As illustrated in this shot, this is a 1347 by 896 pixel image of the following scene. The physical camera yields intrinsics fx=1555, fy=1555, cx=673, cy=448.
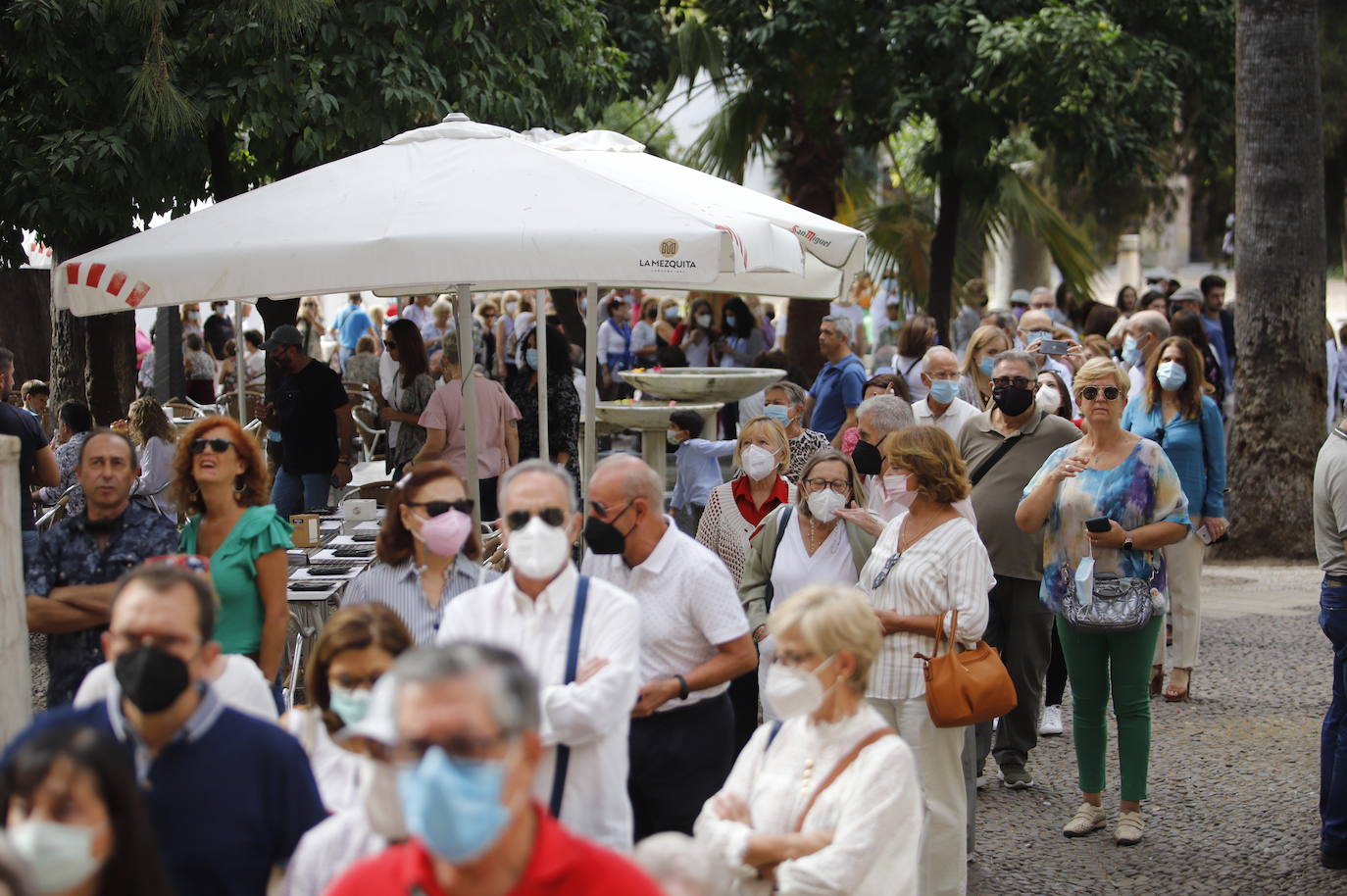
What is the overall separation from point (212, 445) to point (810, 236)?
135 inches

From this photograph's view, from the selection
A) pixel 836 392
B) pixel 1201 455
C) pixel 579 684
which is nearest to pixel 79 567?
pixel 579 684

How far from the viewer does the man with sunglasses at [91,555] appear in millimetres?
4930

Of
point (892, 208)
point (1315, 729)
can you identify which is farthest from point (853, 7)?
point (1315, 729)

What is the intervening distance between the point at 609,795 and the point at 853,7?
13706 mm

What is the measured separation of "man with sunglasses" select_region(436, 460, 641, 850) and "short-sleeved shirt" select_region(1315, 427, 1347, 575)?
3113mm

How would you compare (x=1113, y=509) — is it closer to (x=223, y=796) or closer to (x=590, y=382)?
(x=590, y=382)

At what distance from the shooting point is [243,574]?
16.6ft

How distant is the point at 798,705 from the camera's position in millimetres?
3801

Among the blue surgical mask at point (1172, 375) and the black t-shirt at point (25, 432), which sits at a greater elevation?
the blue surgical mask at point (1172, 375)

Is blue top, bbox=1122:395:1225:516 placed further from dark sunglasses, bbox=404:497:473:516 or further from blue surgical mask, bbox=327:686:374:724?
blue surgical mask, bbox=327:686:374:724

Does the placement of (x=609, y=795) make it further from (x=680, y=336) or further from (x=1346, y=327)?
(x=680, y=336)

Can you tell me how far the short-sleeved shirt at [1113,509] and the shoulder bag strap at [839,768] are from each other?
102 inches

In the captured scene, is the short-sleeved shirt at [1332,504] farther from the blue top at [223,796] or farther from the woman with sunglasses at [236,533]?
the blue top at [223,796]

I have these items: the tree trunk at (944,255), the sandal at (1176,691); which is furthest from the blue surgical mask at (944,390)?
the tree trunk at (944,255)
